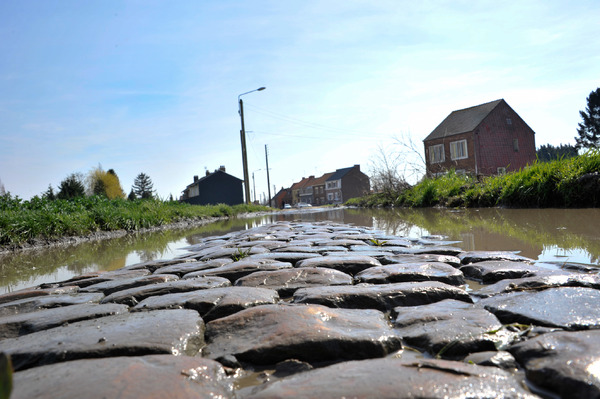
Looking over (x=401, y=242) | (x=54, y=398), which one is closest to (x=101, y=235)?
(x=401, y=242)

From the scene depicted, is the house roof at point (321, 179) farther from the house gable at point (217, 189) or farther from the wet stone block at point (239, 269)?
the wet stone block at point (239, 269)

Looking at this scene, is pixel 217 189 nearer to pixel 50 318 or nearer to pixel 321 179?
pixel 321 179

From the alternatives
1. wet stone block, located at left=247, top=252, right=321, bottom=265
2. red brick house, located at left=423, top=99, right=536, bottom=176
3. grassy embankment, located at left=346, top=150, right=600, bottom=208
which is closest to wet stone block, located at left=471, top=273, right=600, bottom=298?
wet stone block, located at left=247, top=252, right=321, bottom=265

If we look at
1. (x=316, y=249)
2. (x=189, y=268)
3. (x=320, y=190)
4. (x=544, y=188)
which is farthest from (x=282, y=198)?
(x=189, y=268)

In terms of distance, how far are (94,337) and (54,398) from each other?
0.46 meters

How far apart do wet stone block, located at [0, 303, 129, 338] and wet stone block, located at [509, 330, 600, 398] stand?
1535 millimetres

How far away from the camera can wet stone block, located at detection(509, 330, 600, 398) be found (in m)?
0.91

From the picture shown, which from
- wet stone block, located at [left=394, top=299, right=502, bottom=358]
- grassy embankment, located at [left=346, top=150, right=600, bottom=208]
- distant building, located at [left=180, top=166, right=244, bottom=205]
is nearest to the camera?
wet stone block, located at [left=394, top=299, right=502, bottom=358]

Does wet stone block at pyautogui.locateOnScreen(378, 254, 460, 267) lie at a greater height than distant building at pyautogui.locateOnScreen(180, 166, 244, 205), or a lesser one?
lesser

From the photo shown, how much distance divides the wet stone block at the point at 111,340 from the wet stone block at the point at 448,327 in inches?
27.0

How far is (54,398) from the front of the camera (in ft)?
3.03

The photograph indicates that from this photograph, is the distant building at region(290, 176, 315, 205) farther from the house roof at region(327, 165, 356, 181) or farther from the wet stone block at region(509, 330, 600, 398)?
the wet stone block at region(509, 330, 600, 398)

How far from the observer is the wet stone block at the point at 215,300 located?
171 centimetres

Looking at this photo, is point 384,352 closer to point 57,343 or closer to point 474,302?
point 474,302
